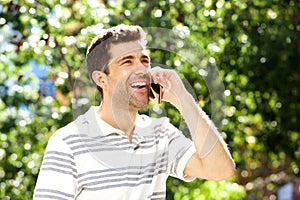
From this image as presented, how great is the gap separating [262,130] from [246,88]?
0.34m

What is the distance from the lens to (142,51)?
197 cm

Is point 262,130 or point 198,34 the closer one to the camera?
point 198,34

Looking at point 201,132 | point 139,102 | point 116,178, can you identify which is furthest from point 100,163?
point 201,132

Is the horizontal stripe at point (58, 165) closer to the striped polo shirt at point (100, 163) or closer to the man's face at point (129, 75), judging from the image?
the striped polo shirt at point (100, 163)

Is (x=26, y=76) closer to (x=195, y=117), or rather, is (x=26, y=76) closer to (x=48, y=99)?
(x=48, y=99)

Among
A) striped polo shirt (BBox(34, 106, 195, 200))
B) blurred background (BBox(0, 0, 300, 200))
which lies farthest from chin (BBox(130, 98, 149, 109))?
blurred background (BBox(0, 0, 300, 200))

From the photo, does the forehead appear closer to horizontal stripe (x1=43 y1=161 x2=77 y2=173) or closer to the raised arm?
the raised arm

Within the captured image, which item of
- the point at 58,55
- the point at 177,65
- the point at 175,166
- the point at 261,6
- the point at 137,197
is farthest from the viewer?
the point at 261,6

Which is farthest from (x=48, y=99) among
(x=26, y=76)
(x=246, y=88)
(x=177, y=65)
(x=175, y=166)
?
(x=175, y=166)

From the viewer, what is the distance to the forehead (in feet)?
6.49

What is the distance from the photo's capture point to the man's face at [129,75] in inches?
75.9

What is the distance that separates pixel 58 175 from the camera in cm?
→ 191

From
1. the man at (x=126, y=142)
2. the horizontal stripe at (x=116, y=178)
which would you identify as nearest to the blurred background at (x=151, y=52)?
the man at (x=126, y=142)

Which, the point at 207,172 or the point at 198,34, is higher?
the point at 207,172
